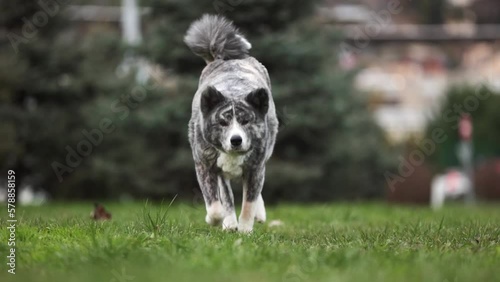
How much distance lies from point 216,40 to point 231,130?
1.71 metres

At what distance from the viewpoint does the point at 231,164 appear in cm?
742

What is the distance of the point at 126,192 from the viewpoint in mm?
22344

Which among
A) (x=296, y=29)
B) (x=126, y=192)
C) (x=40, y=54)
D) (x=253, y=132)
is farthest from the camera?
(x=126, y=192)

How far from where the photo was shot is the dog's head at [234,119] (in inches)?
277

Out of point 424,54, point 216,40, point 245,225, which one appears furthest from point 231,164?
point 424,54

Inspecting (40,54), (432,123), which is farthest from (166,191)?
(432,123)

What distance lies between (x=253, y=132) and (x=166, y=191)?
14.4 meters

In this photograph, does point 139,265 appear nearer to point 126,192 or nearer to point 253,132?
point 253,132

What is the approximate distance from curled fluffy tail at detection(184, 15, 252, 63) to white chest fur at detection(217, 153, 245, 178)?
1382mm

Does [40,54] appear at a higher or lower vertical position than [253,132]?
higher

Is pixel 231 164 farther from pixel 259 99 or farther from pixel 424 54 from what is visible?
pixel 424 54

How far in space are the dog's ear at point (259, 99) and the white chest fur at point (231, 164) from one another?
0.44 m

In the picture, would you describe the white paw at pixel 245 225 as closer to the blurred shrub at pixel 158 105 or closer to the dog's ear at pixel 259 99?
the dog's ear at pixel 259 99

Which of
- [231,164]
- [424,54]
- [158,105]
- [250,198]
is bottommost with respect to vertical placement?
[250,198]
